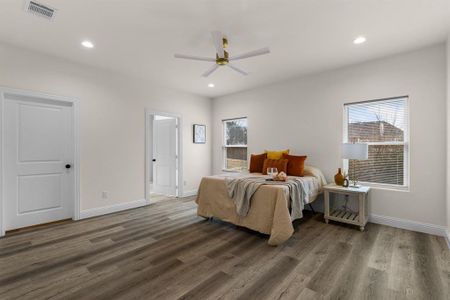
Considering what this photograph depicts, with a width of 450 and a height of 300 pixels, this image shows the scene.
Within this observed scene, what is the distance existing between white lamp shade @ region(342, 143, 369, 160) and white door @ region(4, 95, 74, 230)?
175 inches

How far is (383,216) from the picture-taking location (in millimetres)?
3328

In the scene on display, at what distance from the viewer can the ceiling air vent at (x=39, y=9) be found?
2111 mm

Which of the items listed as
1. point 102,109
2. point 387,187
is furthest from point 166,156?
point 387,187

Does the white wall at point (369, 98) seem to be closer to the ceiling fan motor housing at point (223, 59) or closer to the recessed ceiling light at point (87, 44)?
the ceiling fan motor housing at point (223, 59)

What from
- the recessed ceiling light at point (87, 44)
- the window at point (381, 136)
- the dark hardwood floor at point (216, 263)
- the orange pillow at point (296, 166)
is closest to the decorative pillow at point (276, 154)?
the orange pillow at point (296, 166)

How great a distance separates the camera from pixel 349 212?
11.7 feet

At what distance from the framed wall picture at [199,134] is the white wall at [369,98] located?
132cm

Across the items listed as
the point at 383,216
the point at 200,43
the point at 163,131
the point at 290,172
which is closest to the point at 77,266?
the point at 200,43

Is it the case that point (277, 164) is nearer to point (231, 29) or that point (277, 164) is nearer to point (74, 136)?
point (231, 29)

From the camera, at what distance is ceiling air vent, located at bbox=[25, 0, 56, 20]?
2111mm

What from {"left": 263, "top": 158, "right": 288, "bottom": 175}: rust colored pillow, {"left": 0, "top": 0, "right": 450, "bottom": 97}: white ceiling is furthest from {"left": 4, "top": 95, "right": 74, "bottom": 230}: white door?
{"left": 263, "top": 158, "right": 288, "bottom": 175}: rust colored pillow

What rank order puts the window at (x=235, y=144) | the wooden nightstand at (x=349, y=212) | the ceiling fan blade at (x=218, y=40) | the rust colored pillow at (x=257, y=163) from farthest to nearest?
the window at (x=235, y=144), the rust colored pillow at (x=257, y=163), the wooden nightstand at (x=349, y=212), the ceiling fan blade at (x=218, y=40)

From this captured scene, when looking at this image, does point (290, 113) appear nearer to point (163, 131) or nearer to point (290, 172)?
point (290, 172)

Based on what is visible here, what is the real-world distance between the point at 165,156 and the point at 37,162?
256cm
